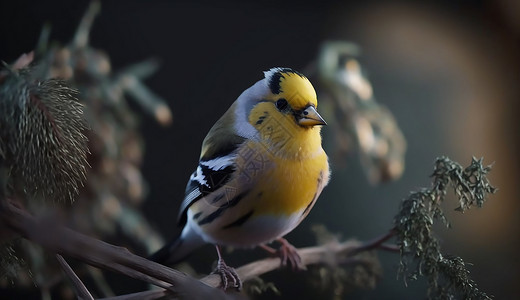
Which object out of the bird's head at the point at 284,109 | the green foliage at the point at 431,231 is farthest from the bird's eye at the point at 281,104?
the green foliage at the point at 431,231

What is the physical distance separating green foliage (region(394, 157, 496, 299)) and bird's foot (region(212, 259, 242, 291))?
0.13 metres

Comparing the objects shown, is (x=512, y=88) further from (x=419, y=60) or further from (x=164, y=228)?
(x=164, y=228)

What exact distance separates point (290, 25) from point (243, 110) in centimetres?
33

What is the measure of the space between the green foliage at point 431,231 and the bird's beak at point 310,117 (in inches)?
4.0

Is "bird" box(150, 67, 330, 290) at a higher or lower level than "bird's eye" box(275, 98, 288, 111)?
lower

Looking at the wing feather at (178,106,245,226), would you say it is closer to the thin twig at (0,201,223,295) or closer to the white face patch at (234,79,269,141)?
the white face patch at (234,79,269,141)

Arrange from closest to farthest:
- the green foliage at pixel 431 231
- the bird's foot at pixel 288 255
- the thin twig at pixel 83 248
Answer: the thin twig at pixel 83 248
the green foliage at pixel 431 231
the bird's foot at pixel 288 255

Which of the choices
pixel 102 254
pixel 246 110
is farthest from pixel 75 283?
pixel 246 110

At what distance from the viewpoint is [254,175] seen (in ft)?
1.51

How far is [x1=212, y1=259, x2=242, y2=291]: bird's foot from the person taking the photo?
47cm

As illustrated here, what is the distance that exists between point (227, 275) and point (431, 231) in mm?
169

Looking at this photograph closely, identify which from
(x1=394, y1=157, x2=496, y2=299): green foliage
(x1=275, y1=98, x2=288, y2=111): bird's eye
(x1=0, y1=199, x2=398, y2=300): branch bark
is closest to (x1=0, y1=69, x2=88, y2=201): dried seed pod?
(x1=0, y1=199, x2=398, y2=300): branch bark

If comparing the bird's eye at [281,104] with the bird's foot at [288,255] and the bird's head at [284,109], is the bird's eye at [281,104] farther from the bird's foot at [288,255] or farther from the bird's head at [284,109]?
the bird's foot at [288,255]

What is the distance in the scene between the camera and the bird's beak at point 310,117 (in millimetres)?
409
